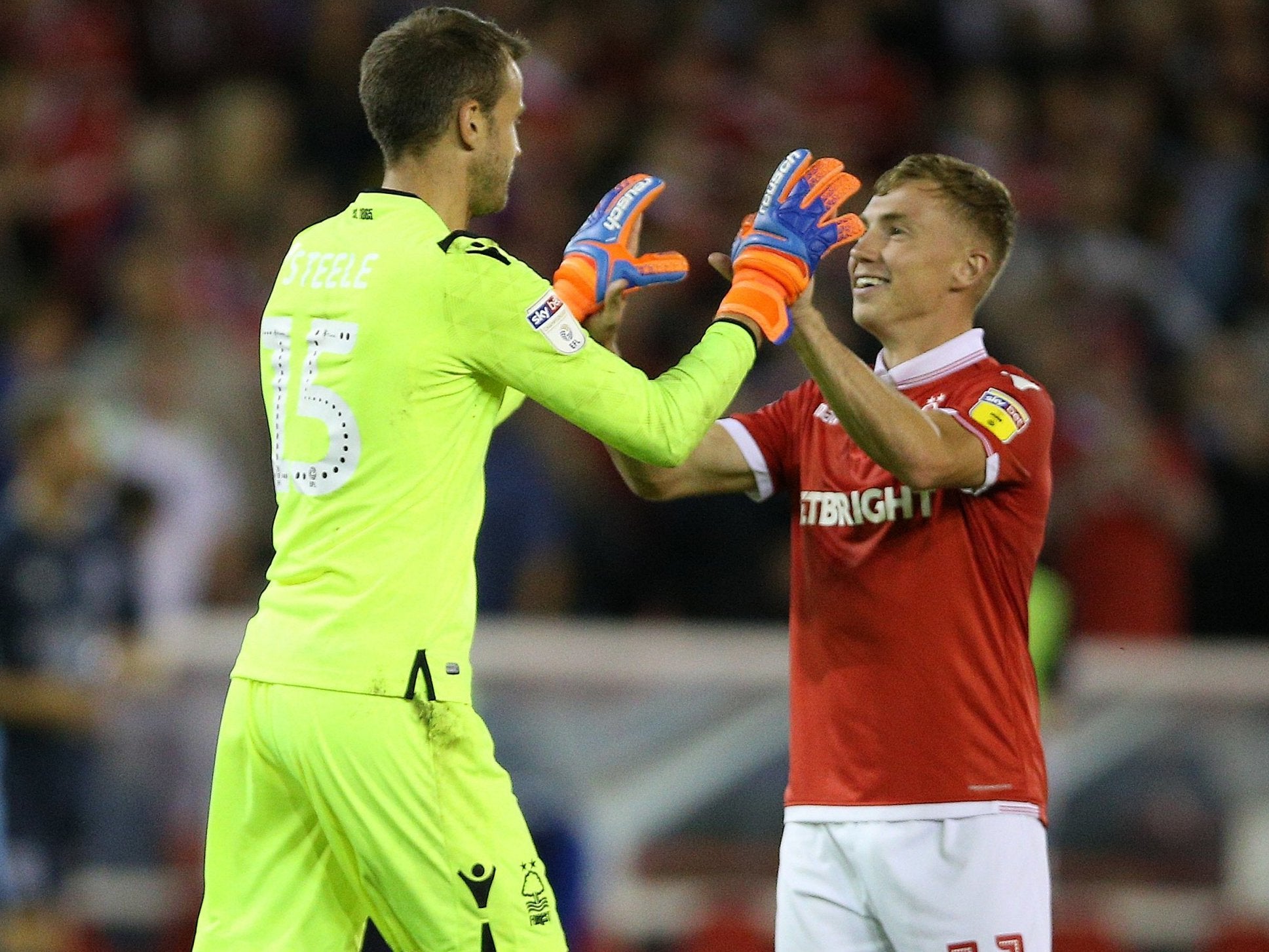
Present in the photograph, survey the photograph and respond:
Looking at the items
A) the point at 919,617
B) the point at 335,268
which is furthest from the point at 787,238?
the point at 335,268

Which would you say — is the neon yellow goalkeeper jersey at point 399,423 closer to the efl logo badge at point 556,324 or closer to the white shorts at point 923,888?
the efl logo badge at point 556,324

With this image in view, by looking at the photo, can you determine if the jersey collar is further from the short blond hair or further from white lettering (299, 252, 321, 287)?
white lettering (299, 252, 321, 287)

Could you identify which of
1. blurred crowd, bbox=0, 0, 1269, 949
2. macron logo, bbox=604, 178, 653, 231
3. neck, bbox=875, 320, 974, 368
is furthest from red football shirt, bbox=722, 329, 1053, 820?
blurred crowd, bbox=0, 0, 1269, 949

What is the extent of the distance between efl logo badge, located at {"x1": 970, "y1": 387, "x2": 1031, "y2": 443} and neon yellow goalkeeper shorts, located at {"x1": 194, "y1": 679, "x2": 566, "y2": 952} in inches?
49.9

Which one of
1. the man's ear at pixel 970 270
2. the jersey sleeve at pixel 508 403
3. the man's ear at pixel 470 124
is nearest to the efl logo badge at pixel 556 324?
the jersey sleeve at pixel 508 403

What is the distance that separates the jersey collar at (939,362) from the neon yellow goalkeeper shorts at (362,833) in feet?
4.29

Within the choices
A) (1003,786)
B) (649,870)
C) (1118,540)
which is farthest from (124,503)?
(1003,786)

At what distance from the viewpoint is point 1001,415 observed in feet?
13.6

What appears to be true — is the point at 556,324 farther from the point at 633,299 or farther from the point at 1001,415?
the point at 633,299

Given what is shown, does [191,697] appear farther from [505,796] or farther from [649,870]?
[505,796]

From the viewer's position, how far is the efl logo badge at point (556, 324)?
145 inches

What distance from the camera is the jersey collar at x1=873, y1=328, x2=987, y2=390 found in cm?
435

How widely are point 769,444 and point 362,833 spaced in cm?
145

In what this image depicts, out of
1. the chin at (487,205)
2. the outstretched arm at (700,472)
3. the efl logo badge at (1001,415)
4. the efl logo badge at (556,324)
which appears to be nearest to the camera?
the efl logo badge at (556,324)
